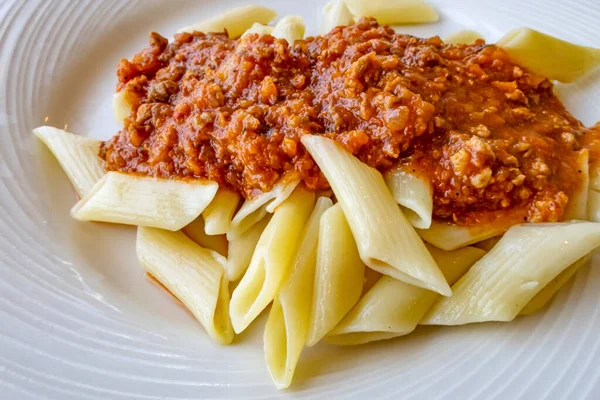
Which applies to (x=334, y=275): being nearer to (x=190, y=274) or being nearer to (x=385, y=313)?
(x=385, y=313)

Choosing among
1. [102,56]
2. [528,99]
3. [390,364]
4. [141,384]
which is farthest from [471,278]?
[102,56]

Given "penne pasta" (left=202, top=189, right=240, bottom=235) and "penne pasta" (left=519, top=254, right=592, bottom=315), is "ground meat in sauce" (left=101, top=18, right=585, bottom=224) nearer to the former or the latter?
"penne pasta" (left=202, top=189, right=240, bottom=235)

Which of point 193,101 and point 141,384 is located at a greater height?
point 193,101

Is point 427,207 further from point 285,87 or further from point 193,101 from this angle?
point 193,101

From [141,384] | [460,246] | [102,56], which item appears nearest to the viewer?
[141,384]

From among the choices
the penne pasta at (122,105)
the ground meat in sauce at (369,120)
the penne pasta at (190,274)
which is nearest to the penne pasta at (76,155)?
the ground meat in sauce at (369,120)

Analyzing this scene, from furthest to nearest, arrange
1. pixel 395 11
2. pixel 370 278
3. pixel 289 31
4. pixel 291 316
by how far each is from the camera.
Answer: pixel 395 11
pixel 289 31
pixel 370 278
pixel 291 316

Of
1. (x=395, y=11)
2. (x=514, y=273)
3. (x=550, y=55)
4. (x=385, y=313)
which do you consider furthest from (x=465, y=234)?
(x=395, y=11)

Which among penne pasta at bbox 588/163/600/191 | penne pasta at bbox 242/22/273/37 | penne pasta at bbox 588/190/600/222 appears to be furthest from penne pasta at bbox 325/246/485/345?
penne pasta at bbox 242/22/273/37
